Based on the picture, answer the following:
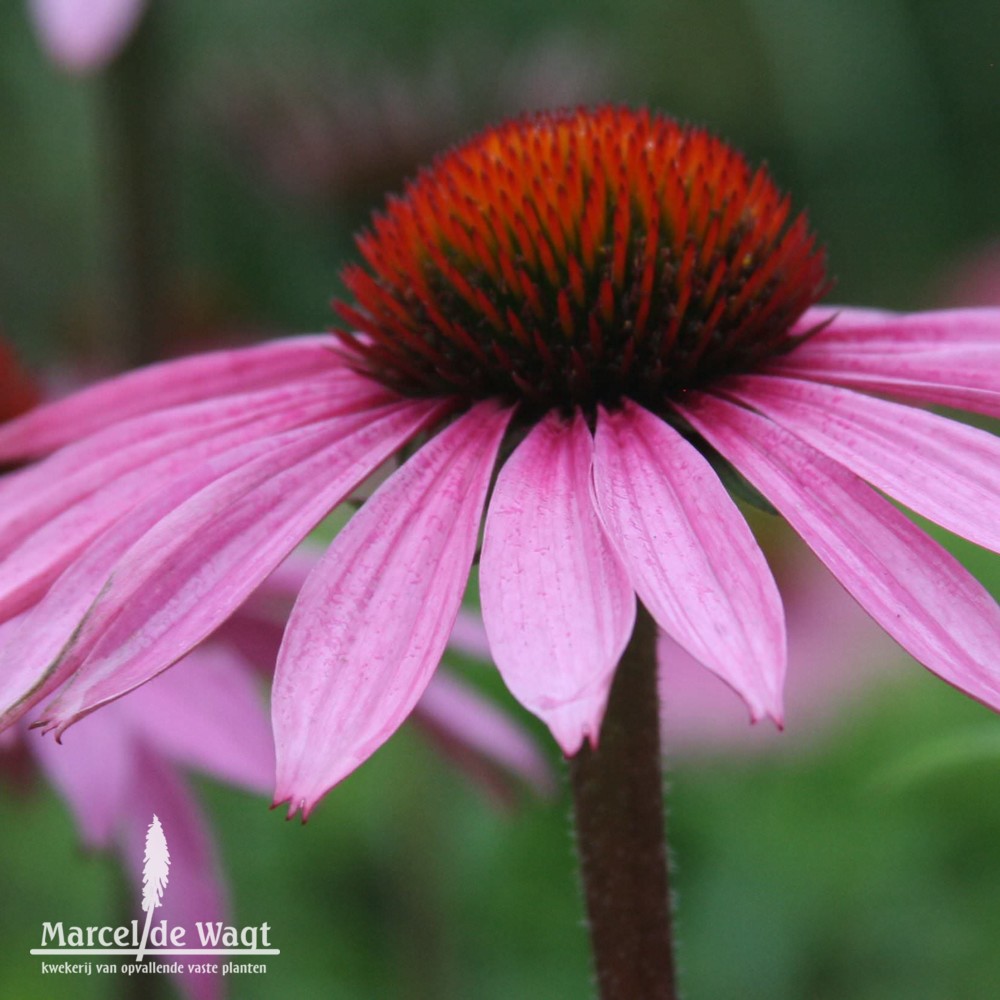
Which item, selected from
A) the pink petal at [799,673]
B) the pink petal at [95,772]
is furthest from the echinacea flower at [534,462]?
the pink petal at [799,673]

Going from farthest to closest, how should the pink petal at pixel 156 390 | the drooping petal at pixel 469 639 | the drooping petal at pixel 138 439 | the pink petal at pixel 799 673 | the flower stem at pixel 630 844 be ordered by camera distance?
1. the pink petal at pixel 799 673
2. the drooping petal at pixel 469 639
3. the pink petal at pixel 156 390
4. the drooping petal at pixel 138 439
5. the flower stem at pixel 630 844

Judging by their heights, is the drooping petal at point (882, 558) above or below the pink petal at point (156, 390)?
below

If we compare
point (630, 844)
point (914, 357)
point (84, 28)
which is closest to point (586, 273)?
point (914, 357)

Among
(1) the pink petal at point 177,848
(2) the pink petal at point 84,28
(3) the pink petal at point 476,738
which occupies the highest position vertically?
(2) the pink petal at point 84,28

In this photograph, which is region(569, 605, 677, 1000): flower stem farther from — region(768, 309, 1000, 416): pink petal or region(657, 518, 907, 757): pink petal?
region(657, 518, 907, 757): pink petal

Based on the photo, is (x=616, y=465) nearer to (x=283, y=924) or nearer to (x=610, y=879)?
(x=610, y=879)

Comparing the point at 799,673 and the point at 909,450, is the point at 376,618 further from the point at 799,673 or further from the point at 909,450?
the point at 799,673

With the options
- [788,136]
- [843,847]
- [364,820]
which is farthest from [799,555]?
[788,136]

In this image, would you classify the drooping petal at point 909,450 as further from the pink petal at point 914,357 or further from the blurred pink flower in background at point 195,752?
the blurred pink flower in background at point 195,752
